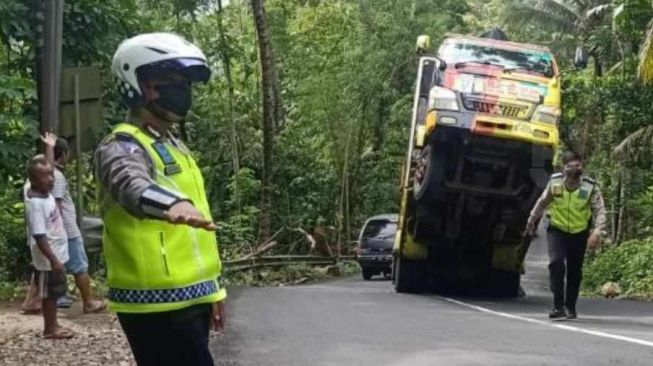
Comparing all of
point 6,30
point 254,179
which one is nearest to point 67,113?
point 6,30

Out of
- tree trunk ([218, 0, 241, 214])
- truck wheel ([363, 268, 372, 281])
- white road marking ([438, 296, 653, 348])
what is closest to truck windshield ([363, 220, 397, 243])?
truck wheel ([363, 268, 372, 281])

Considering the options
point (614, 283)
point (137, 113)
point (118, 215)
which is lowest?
point (614, 283)

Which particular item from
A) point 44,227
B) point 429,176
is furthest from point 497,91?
point 44,227

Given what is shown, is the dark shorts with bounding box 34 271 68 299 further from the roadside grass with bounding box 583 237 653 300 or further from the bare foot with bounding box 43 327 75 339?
the roadside grass with bounding box 583 237 653 300

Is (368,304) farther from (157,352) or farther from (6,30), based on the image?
(157,352)

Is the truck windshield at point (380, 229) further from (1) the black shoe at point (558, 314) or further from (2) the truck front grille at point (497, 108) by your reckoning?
(1) the black shoe at point (558, 314)

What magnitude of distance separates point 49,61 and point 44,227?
1.74 metres

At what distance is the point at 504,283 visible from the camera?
14914 millimetres

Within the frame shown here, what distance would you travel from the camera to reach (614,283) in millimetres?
18172

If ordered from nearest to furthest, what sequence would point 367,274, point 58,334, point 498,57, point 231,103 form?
point 58,334
point 498,57
point 367,274
point 231,103

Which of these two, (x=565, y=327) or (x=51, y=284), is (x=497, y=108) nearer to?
(x=565, y=327)

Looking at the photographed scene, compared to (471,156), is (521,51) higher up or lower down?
higher up

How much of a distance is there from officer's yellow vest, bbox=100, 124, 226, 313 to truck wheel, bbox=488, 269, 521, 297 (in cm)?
1176

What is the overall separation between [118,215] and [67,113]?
6240 millimetres
